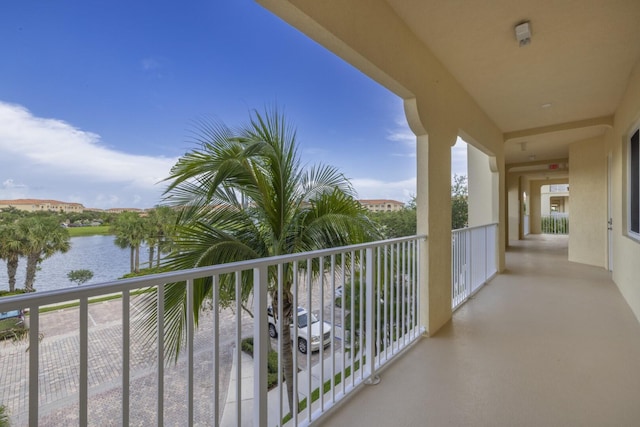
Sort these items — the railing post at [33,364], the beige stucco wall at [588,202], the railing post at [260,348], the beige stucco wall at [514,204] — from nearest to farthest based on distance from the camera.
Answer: the railing post at [33,364]
the railing post at [260,348]
the beige stucco wall at [588,202]
the beige stucco wall at [514,204]

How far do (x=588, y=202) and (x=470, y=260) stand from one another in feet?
13.1

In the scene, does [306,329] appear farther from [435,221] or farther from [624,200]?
[624,200]

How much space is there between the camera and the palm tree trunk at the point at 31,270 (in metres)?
2.01

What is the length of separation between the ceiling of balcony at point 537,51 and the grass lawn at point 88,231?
276 cm

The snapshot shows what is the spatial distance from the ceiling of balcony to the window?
0.70 m

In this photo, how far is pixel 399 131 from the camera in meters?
16.2

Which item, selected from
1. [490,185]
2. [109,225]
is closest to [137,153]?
[109,225]

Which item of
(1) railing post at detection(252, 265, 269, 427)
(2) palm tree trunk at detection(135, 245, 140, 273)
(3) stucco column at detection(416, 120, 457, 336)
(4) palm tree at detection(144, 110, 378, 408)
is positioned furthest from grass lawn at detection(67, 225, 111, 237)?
(3) stucco column at detection(416, 120, 457, 336)

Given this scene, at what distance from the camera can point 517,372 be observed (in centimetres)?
215

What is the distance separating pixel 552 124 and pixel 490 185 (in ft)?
4.56

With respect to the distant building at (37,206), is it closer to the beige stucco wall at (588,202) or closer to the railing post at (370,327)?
the railing post at (370,327)

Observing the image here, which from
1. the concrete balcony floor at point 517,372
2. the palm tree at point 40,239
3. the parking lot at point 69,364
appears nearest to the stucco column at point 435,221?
the concrete balcony floor at point 517,372

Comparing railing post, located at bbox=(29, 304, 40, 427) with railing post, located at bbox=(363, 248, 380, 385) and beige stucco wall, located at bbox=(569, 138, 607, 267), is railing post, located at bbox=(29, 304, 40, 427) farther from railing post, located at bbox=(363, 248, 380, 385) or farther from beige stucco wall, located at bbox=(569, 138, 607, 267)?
beige stucco wall, located at bbox=(569, 138, 607, 267)

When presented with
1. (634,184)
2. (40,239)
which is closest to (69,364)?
(40,239)
